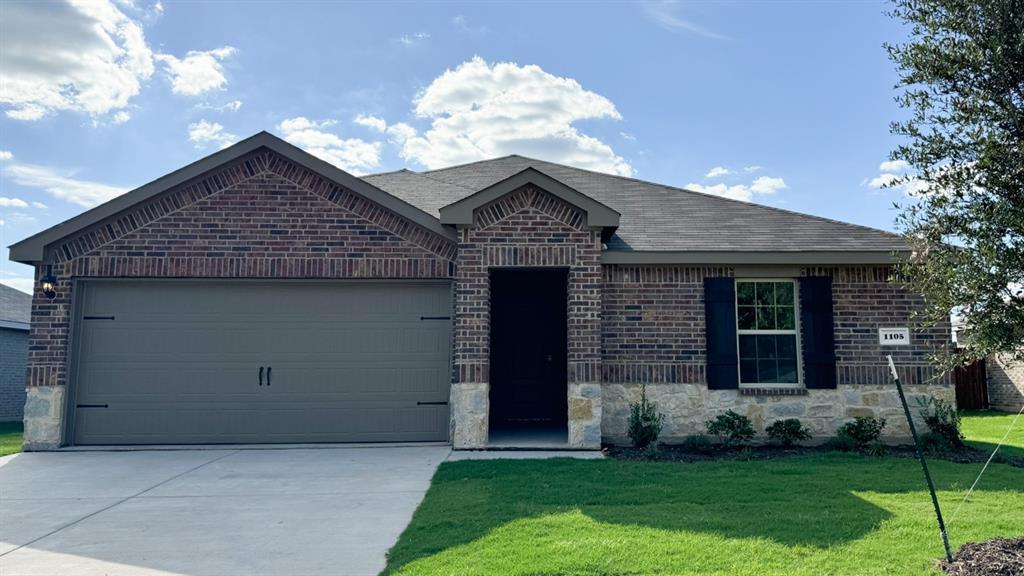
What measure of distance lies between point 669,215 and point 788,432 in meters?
4.17

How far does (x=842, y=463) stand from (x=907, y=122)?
15.6 feet

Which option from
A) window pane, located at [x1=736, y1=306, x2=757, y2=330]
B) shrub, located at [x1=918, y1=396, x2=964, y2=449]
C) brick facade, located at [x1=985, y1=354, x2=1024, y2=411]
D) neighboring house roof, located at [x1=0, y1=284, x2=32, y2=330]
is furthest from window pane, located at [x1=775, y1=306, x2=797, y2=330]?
neighboring house roof, located at [x1=0, y1=284, x2=32, y2=330]

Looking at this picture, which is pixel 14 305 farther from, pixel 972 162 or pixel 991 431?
pixel 991 431

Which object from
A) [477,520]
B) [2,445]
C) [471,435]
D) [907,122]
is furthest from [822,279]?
[2,445]

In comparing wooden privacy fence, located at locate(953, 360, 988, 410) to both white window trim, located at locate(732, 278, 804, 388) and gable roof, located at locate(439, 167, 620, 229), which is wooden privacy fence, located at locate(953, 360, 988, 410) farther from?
gable roof, located at locate(439, 167, 620, 229)

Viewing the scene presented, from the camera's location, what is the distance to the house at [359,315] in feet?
30.5

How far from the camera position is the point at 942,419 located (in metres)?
9.11

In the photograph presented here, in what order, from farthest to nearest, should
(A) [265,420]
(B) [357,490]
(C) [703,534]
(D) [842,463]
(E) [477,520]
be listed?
(A) [265,420] → (D) [842,463] → (B) [357,490] → (E) [477,520] → (C) [703,534]

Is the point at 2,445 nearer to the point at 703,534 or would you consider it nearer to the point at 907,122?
the point at 703,534

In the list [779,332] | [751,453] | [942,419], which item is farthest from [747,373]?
[942,419]

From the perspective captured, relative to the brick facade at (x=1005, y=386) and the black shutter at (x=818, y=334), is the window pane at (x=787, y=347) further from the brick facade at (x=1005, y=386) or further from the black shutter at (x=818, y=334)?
the brick facade at (x=1005, y=386)

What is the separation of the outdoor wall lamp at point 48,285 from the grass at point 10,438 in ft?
8.11

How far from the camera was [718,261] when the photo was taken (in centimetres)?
931

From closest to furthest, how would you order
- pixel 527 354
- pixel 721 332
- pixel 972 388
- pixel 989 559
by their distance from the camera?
1. pixel 989 559
2. pixel 721 332
3. pixel 527 354
4. pixel 972 388
